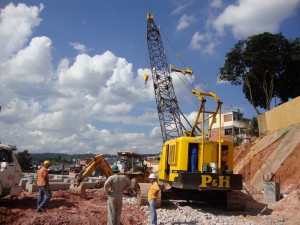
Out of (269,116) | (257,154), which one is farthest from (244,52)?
(257,154)

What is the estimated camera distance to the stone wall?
27100mm

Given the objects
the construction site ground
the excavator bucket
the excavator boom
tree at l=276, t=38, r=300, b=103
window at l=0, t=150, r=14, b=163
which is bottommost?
the construction site ground

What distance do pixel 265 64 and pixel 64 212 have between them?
120ft

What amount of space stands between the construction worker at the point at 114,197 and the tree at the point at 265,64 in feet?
118

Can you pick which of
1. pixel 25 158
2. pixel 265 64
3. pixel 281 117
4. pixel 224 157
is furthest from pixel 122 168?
pixel 25 158

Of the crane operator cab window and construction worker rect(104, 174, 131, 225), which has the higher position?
the crane operator cab window

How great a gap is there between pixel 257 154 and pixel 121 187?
21021 millimetres

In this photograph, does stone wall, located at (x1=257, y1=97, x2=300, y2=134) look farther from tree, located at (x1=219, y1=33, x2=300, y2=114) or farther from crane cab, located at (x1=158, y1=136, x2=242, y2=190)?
crane cab, located at (x1=158, y1=136, x2=242, y2=190)

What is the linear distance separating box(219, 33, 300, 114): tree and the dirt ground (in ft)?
108

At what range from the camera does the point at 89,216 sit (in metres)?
10.4

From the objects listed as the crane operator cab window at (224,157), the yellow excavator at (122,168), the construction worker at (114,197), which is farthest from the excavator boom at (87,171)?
the construction worker at (114,197)

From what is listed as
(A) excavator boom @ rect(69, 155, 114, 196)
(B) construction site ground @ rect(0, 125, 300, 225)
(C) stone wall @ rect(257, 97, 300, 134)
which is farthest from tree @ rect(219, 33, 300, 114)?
(A) excavator boom @ rect(69, 155, 114, 196)

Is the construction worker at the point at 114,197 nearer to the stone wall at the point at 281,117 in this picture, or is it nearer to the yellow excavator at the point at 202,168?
the yellow excavator at the point at 202,168

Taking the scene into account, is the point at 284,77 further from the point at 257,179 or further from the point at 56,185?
the point at 56,185
